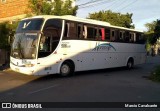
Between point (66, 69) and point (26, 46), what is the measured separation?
2.90 m

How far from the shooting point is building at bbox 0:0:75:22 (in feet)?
103

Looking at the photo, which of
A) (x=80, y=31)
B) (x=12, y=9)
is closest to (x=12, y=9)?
(x=12, y=9)

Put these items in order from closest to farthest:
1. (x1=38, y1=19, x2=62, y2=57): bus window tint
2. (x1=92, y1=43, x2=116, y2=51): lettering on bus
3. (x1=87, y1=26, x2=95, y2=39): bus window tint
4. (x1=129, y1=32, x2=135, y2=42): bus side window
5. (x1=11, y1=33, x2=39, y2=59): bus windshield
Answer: (x1=11, y1=33, x2=39, y2=59): bus windshield
(x1=38, y1=19, x2=62, y2=57): bus window tint
(x1=87, y1=26, x2=95, y2=39): bus window tint
(x1=92, y1=43, x2=116, y2=51): lettering on bus
(x1=129, y1=32, x2=135, y2=42): bus side window

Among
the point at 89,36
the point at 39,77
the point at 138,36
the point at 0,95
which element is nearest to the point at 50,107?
the point at 0,95

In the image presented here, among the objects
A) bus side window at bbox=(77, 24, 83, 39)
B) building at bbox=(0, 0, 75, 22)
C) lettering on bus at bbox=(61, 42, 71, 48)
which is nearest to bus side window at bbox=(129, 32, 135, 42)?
bus side window at bbox=(77, 24, 83, 39)

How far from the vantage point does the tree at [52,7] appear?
81.6 ft

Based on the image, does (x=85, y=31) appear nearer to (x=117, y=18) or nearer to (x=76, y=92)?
(x=76, y=92)

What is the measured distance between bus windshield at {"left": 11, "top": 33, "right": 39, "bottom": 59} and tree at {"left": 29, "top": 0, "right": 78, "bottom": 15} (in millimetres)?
9683

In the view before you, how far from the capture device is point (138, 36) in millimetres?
24453

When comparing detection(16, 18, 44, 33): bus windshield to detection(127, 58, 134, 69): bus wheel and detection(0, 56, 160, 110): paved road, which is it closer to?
detection(0, 56, 160, 110): paved road

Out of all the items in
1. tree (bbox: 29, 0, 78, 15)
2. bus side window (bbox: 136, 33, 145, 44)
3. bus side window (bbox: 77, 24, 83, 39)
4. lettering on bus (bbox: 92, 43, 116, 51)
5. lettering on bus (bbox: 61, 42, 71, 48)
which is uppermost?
tree (bbox: 29, 0, 78, 15)

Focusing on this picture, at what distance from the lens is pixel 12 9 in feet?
107

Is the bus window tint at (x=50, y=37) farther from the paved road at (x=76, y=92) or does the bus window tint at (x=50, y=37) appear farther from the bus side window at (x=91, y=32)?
the bus side window at (x=91, y=32)

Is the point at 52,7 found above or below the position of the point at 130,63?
above
